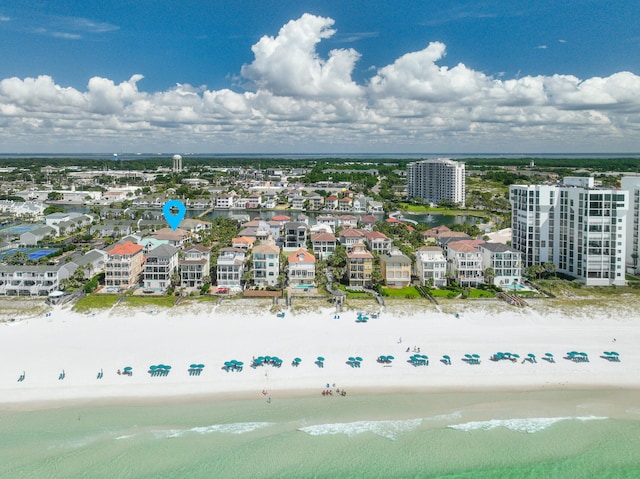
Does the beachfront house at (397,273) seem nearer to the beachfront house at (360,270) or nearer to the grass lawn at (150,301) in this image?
the beachfront house at (360,270)

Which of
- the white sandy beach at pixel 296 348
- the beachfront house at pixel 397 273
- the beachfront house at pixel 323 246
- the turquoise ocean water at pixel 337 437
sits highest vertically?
the beachfront house at pixel 323 246

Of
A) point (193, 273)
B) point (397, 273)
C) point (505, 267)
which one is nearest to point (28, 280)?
point (193, 273)

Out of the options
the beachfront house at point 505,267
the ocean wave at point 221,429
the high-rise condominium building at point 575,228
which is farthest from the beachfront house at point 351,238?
the ocean wave at point 221,429

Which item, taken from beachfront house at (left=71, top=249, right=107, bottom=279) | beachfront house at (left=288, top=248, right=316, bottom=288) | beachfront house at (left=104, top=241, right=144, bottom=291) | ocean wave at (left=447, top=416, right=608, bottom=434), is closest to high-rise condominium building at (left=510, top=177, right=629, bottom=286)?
beachfront house at (left=288, top=248, right=316, bottom=288)

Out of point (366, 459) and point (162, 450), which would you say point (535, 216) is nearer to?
point (366, 459)

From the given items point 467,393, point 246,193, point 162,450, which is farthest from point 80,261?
point 246,193
